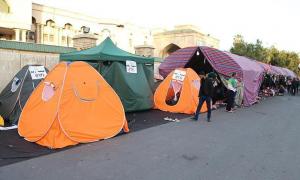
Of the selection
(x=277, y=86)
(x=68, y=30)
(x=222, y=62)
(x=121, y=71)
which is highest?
(x=68, y=30)

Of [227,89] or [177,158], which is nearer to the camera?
[177,158]

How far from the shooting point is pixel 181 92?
1246 centimetres

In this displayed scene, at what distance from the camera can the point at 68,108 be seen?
7.18 metres

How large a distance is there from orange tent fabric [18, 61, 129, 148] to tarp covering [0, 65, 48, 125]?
4.88ft

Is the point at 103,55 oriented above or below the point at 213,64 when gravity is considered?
above

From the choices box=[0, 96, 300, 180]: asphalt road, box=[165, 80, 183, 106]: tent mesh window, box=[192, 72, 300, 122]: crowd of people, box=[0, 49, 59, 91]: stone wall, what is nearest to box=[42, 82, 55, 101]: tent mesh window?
box=[0, 96, 300, 180]: asphalt road

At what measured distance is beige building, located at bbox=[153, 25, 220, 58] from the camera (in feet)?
155

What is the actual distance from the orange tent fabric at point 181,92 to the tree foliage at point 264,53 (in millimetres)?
31450

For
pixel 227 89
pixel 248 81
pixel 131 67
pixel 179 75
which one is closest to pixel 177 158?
pixel 131 67

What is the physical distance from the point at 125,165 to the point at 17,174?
178 cm

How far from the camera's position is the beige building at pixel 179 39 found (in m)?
47.2

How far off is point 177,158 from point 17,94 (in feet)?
17.7

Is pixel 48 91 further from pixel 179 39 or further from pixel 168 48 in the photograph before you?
pixel 168 48

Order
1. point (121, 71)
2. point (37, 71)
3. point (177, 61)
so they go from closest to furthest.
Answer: point (37, 71)
point (121, 71)
point (177, 61)
